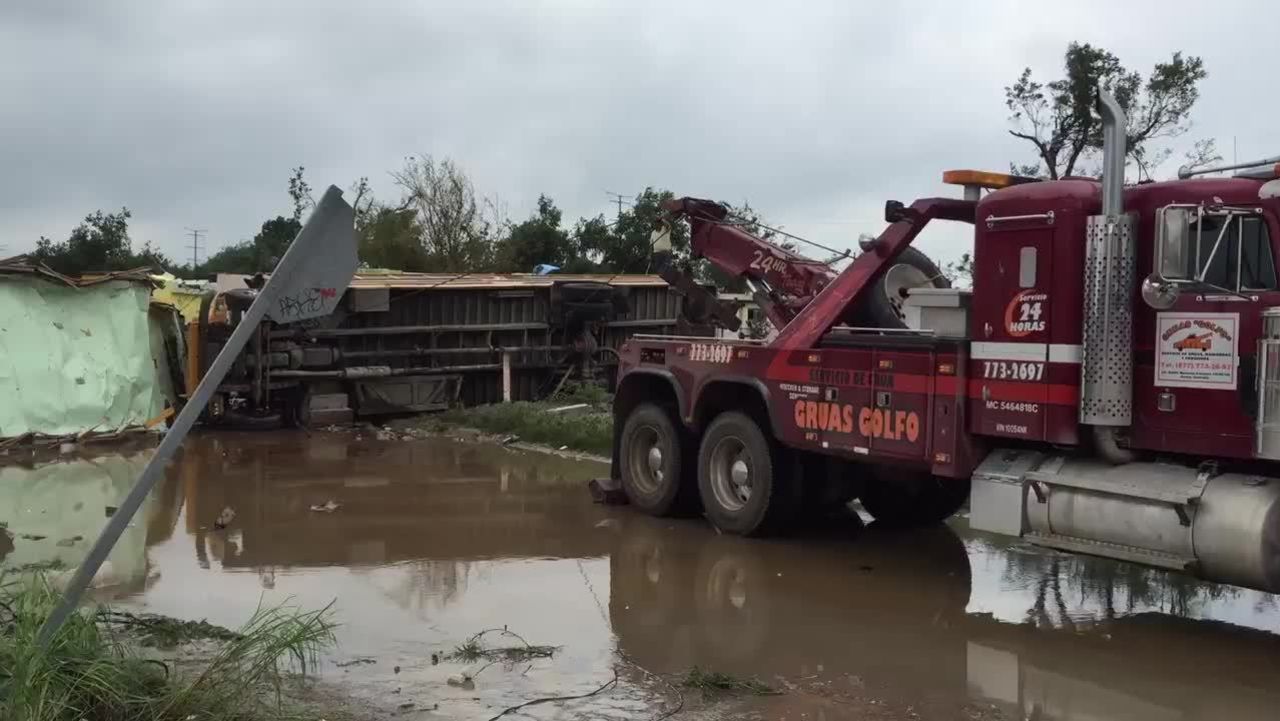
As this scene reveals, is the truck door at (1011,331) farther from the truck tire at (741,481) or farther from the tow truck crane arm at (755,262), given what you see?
the tow truck crane arm at (755,262)

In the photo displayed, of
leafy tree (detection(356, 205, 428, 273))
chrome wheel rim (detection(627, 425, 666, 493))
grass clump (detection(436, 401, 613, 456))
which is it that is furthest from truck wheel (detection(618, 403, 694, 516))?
leafy tree (detection(356, 205, 428, 273))

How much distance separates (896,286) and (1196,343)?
2933 mm

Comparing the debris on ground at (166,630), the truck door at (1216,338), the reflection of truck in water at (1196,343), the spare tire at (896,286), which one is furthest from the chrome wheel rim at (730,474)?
the debris on ground at (166,630)

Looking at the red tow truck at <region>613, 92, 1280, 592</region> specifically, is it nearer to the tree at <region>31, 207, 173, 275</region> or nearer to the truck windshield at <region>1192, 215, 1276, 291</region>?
the truck windshield at <region>1192, 215, 1276, 291</region>

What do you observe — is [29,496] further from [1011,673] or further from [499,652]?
[1011,673]

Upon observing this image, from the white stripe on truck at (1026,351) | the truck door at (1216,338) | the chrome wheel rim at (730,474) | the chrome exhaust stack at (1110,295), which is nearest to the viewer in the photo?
the truck door at (1216,338)

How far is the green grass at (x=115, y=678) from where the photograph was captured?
446 cm

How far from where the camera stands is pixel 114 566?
874 cm

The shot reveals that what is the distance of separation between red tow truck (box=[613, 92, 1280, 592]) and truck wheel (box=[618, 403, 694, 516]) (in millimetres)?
928

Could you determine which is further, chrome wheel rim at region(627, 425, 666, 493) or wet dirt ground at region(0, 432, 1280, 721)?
chrome wheel rim at region(627, 425, 666, 493)

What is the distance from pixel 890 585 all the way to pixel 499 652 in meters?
3.22

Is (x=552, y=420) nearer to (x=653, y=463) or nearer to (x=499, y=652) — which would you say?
(x=653, y=463)

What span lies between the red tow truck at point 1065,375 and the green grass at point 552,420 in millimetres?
5952

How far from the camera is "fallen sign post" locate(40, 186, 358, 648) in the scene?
4566mm
